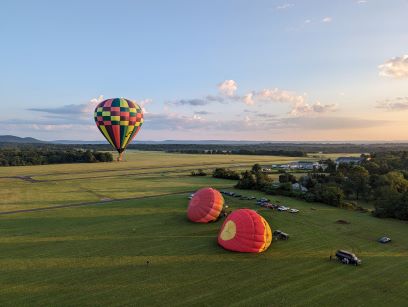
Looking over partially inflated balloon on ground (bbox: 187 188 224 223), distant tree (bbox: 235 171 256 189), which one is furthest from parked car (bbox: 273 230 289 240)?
distant tree (bbox: 235 171 256 189)

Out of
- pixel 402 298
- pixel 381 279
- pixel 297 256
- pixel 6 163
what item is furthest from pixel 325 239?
pixel 6 163

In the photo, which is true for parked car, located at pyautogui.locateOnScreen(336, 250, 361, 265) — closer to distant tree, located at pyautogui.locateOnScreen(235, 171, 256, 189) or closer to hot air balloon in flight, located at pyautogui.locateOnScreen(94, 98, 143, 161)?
distant tree, located at pyautogui.locateOnScreen(235, 171, 256, 189)

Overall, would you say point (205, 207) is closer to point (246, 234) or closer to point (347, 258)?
point (246, 234)

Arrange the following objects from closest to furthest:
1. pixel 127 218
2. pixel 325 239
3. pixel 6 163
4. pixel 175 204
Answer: pixel 325 239, pixel 127 218, pixel 175 204, pixel 6 163

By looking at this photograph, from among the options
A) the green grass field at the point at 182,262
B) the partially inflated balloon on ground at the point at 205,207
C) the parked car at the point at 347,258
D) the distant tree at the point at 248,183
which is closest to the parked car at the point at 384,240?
the green grass field at the point at 182,262

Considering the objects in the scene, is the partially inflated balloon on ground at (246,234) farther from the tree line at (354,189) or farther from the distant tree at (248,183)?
the distant tree at (248,183)

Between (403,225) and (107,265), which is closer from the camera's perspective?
(107,265)

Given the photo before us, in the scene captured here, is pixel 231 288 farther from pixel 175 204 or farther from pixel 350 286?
pixel 175 204
